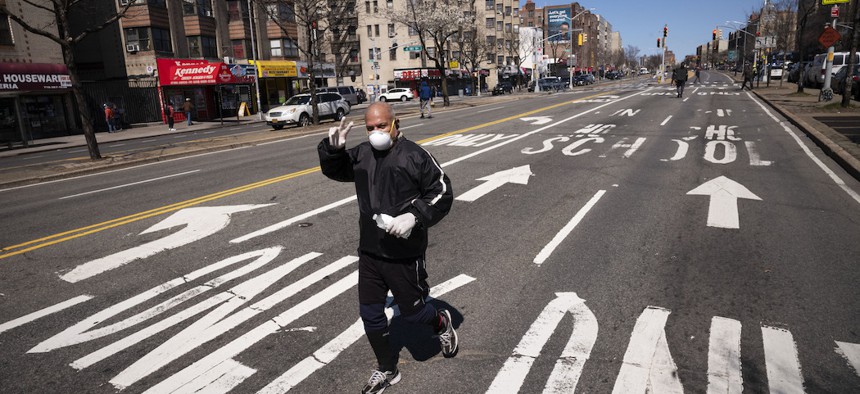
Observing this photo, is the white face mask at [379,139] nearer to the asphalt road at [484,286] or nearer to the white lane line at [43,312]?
the asphalt road at [484,286]

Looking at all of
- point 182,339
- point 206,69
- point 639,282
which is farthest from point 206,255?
point 206,69

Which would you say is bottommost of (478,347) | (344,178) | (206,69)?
(478,347)

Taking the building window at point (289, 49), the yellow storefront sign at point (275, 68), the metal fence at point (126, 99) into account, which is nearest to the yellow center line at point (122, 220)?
the metal fence at point (126, 99)

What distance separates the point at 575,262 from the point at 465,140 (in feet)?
35.6

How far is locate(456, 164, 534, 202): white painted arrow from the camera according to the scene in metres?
8.84

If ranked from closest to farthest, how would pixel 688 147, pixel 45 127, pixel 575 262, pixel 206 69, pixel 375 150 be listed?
pixel 375 150
pixel 575 262
pixel 688 147
pixel 45 127
pixel 206 69

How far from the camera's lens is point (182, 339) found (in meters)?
4.32

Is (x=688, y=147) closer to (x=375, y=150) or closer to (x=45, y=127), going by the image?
(x=375, y=150)

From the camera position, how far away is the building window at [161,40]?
3878cm

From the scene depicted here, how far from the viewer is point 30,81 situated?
27.3m

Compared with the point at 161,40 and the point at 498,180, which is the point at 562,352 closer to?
the point at 498,180

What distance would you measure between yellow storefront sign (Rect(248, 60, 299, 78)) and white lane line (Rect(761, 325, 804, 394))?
149 feet

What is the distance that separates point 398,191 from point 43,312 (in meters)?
3.92

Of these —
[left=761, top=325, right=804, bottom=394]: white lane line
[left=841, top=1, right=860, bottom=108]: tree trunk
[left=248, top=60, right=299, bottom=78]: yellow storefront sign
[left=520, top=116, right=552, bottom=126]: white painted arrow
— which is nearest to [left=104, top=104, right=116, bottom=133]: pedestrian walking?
[left=248, top=60, right=299, bottom=78]: yellow storefront sign
